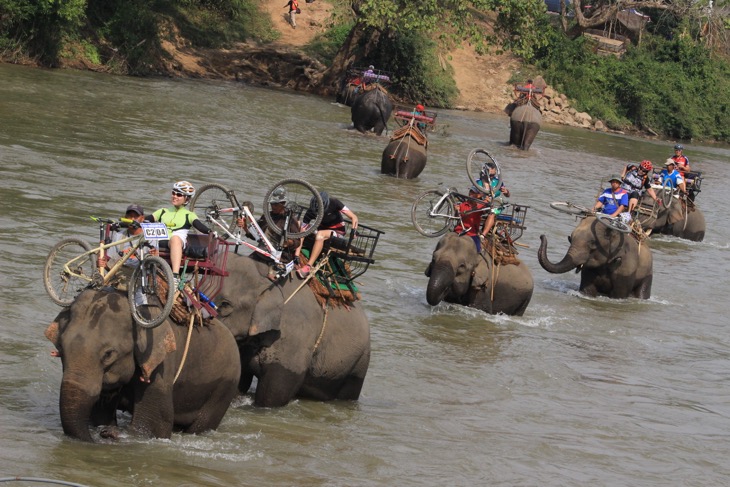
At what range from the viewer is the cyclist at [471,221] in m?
15.0

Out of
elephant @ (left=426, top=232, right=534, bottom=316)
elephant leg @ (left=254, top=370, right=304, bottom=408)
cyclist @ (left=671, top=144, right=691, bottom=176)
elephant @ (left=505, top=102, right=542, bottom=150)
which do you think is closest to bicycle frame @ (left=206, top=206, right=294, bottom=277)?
elephant leg @ (left=254, top=370, right=304, bottom=408)

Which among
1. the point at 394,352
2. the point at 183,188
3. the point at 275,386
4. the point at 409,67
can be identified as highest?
the point at 409,67

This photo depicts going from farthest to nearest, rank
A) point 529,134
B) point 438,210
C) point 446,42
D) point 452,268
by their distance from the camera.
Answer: point 446,42 < point 529,134 < point 438,210 < point 452,268

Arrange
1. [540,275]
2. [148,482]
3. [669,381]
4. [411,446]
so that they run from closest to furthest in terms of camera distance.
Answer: [148,482] < [411,446] < [669,381] < [540,275]

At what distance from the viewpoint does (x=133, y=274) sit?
8375 mm

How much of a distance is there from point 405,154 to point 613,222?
8635mm

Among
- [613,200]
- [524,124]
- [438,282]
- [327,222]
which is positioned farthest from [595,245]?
[524,124]

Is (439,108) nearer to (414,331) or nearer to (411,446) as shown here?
(414,331)

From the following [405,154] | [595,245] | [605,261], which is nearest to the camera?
[595,245]

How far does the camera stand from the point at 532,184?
92.9ft

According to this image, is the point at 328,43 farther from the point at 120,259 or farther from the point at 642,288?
the point at 120,259

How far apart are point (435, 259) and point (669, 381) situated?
3.04 m

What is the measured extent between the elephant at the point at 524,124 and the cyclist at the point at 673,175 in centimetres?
991

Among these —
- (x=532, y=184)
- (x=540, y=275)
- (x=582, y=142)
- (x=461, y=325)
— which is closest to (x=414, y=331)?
(x=461, y=325)
